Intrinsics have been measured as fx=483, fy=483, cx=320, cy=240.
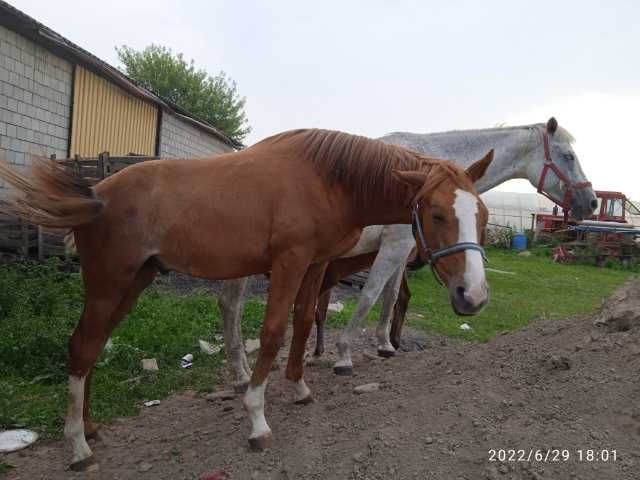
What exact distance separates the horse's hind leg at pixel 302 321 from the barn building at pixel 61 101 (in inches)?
194

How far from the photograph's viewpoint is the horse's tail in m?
3.01

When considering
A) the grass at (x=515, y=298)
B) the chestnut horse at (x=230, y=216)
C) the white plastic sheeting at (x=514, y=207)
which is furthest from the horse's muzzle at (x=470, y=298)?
the white plastic sheeting at (x=514, y=207)

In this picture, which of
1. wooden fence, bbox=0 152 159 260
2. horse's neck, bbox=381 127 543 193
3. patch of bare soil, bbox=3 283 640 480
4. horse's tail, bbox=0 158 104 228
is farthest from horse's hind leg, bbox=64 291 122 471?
wooden fence, bbox=0 152 159 260

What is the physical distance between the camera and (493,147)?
5.22 metres

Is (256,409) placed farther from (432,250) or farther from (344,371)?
(344,371)

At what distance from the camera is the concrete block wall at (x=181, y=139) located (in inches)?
578

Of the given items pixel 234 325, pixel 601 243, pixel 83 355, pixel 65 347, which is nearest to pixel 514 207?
pixel 601 243

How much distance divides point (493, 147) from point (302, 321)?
297 cm

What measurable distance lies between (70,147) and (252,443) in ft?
30.3

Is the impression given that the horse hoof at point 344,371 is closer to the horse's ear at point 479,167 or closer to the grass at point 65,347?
the grass at point 65,347

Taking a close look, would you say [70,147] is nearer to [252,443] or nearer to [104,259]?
[104,259]

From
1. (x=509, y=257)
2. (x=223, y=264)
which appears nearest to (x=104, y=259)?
(x=223, y=264)

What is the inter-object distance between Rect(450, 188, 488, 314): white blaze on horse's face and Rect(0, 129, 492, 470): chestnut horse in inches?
9.8

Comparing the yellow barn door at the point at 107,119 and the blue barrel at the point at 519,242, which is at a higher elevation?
the yellow barn door at the point at 107,119
